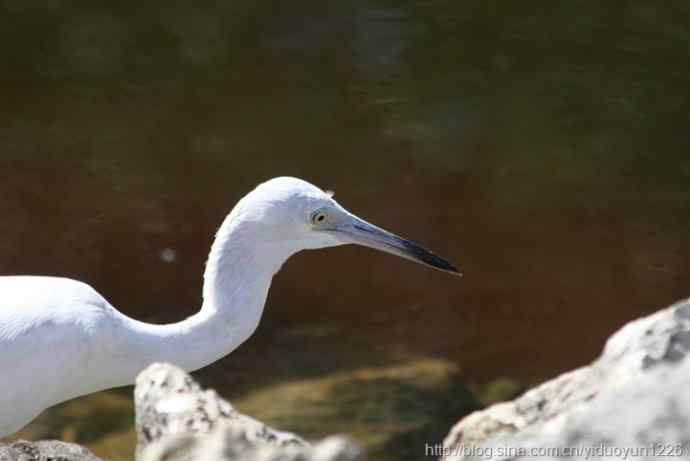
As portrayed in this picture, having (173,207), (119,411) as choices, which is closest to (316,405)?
(119,411)

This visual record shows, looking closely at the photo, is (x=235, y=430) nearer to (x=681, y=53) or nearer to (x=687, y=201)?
(x=687, y=201)

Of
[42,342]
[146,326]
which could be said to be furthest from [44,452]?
[146,326]

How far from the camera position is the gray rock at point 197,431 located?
2.25 meters

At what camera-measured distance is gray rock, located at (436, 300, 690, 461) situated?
213 cm

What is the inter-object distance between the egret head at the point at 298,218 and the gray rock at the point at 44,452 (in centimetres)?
92

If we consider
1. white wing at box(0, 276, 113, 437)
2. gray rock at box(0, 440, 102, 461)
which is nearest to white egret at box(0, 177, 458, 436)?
white wing at box(0, 276, 113, 437)

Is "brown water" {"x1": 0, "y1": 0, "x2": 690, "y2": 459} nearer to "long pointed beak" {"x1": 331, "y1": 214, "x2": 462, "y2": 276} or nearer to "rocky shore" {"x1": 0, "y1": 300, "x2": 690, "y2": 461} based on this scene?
"long pointed beak" {"x1": 331, "y1": 214, "x2": 462, "y2": 276}

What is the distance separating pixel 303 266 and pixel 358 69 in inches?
81.7

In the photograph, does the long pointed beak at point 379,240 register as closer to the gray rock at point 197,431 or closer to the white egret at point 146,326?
the white egret at point 146,326

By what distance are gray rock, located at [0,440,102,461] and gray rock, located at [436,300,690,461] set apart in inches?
62.0

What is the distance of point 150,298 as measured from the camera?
675cm

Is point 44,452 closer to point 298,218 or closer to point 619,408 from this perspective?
point 298,218

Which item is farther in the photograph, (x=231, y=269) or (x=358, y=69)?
(x=358, y=69)

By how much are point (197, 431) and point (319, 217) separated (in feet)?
5.54
